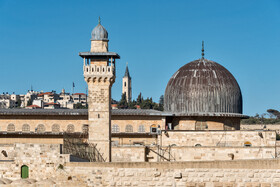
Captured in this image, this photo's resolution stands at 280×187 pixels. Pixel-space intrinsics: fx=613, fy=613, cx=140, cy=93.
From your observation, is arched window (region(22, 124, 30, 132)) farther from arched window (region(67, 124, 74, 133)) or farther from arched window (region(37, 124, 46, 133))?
arched window (region(67, 124, 74, 133))

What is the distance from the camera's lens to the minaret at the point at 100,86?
41438mm

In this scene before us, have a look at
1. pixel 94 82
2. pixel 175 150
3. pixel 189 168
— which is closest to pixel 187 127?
pixel 175 150

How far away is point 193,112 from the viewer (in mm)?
49312

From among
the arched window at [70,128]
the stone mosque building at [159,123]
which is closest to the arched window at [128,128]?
the stone mosque building at [159,123]

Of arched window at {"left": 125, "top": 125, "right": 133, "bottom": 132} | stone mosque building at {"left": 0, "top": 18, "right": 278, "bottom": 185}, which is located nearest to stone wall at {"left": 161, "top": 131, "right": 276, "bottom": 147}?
stone mosque building at {"left": 0, "top": 18, "right": 278, "bottom": 185}

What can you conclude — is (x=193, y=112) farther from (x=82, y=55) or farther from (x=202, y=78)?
(x=82, y=55)

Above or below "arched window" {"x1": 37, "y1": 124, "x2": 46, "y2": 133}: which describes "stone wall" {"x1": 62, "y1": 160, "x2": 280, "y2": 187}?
below

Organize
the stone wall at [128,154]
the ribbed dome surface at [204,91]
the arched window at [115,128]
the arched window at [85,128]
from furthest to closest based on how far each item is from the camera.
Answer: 1. the arched window at [115,128]
2. the arched window at [85,128]
3. the ribbed dome surface at [204,91]
4. the stone wall at [128,154]

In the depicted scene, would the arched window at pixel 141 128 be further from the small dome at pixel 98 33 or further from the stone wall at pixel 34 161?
the stone wall at pixel 34 161

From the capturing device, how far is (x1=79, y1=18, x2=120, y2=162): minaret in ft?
136

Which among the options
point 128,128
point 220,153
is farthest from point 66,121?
point 220,153

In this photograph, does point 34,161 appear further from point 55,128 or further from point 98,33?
point 55,128

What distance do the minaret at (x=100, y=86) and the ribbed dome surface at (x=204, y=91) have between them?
856 centimetres

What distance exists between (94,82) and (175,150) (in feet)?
24.9
